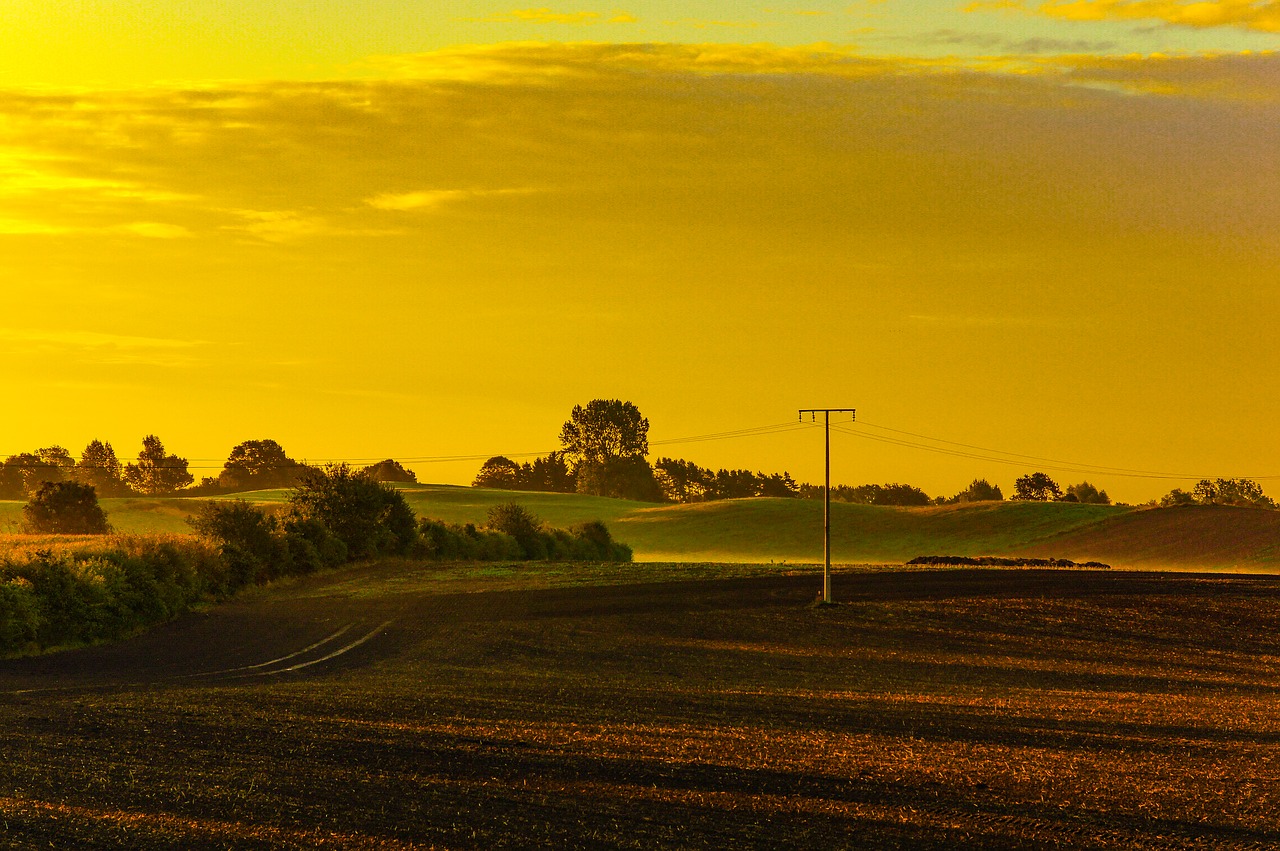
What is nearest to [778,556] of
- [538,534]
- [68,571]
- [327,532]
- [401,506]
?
[538,534]

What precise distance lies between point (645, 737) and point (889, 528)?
3904 inches

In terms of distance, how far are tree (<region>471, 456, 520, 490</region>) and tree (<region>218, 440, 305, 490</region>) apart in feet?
89.2

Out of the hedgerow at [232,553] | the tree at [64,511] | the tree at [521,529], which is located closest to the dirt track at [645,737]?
the hedgerow at [232,553]

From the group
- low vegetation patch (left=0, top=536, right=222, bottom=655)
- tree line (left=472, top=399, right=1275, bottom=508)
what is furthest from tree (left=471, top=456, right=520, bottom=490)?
low vegetation patch (left=0, top=536, right=222, bottom=655)

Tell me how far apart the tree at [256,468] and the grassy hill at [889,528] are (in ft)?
98.2

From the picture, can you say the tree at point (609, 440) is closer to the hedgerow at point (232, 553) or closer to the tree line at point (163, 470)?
the tree line at point (163, 470)

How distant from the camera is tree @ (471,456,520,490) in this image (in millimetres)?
185375

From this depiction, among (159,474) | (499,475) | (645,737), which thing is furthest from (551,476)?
(645,737)

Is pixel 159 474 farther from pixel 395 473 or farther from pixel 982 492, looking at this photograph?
pixel 982 492

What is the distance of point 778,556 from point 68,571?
Result: 69.6 m

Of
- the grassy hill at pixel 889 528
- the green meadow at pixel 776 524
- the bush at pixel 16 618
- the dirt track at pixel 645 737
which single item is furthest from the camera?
the green meadow at pixel 776 524

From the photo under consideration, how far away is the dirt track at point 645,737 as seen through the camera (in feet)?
44.0

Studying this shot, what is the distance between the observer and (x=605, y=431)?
18888 centimetres

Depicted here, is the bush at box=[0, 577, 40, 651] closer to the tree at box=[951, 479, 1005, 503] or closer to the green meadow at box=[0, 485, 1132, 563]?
the green meadow at box=[0, 485, 1132, 563]
